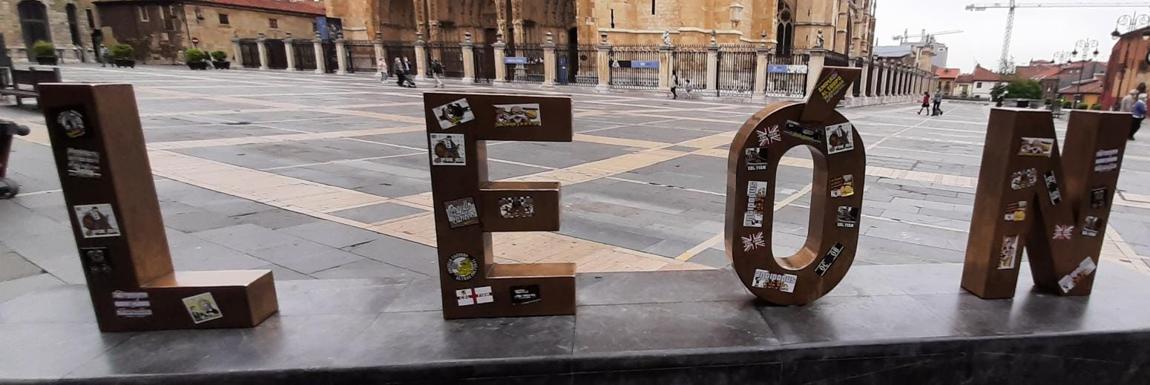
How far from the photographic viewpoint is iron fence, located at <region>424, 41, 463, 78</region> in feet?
130

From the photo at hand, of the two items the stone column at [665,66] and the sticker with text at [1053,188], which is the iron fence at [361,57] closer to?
the stone column at [665,66]

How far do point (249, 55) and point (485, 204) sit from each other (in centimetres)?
5305

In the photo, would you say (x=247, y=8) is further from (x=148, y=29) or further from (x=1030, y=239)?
(x=1030, y=239)

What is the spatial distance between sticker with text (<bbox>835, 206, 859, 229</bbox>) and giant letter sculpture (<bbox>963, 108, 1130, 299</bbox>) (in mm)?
714

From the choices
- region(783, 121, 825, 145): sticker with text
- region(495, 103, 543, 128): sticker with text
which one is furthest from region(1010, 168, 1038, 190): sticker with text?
region(495, 103, 543, 128): sticker with text

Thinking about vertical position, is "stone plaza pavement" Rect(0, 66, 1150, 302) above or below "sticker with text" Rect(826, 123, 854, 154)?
below

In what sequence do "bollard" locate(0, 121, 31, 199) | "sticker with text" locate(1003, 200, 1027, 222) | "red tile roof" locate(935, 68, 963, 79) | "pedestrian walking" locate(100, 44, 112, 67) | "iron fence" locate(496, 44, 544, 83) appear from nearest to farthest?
"sticker with text" locate(1003, 200, 1027, 222) → "bollard" locate(0, 121, 31, 199) → "iron fence" locate(496, 44, 544, 83) → "pedestrian walking" locate(100, 44, 112, 67) → "red tile roof" locate(935, 68, 963, 79)

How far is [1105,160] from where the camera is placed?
289cm

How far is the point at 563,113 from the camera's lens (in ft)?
8.71

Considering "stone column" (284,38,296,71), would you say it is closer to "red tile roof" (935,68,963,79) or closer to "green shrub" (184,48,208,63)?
"green shrub" (184,48,208,63)

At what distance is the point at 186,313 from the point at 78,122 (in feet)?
3.13

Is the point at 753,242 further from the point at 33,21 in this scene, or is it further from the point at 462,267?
the point at 33,21

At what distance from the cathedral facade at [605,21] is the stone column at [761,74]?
5.64 meters

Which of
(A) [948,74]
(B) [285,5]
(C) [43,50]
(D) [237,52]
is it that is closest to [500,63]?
(D) [237,52]
